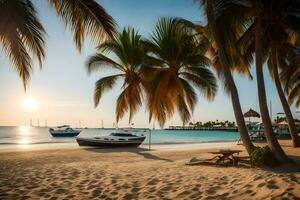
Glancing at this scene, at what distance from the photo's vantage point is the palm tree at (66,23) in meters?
8.34

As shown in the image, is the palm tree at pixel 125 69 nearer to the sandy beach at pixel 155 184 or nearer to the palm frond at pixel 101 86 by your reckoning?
the palm frond at pixel 101 86

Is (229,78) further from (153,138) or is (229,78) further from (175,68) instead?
(153,138)

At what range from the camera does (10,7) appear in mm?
7547

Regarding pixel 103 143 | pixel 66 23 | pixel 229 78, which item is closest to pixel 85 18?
pixel 66 23

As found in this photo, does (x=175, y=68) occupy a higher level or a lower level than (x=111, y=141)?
higher

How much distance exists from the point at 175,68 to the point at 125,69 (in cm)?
447

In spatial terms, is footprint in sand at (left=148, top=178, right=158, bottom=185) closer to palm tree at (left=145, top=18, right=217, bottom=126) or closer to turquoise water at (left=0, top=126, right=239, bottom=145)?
palm tree at (left=145, top=18, right=217, bottom=126)

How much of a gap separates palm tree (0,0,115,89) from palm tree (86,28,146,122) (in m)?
14.1

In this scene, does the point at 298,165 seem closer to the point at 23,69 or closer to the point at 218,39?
the point at 218,39

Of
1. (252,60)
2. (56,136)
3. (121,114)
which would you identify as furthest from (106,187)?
(56,136)

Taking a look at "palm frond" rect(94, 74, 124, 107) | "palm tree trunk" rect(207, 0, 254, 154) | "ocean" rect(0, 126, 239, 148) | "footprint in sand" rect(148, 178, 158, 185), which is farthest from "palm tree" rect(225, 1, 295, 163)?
"ocean" rect(0, 126, 239, 148)

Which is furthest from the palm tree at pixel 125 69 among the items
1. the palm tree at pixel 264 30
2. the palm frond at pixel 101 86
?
the palm tree at pixel 264 30

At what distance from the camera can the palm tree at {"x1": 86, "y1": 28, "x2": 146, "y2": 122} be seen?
2308 centimetres

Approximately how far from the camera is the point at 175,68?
21.0 metres
